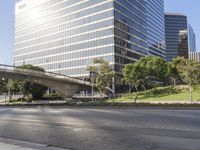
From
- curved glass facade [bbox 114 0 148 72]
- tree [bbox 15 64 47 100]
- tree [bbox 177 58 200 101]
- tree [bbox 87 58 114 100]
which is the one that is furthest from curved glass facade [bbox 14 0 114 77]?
tree [bbox 177 58 200 101]

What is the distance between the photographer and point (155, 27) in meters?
154

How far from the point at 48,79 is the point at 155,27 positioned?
83846mm

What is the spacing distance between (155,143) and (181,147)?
3.40 feet

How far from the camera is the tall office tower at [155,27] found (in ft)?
470

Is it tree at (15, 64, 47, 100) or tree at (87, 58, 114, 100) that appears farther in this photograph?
tree at (15, 64, 47, 100)

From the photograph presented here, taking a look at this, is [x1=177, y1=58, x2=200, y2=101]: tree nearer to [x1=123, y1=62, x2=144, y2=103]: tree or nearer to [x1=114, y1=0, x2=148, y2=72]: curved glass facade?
[x1=123, y1=62, x2=144, y2=103]: tree

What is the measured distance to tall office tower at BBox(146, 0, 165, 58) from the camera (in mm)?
143250

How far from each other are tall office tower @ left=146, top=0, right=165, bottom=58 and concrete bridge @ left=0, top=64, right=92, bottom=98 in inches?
2271

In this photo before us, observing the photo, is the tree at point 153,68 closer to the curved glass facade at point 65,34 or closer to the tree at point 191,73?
the curved glass facade at point 65,34

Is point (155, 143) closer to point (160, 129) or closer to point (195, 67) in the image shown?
point (160, 129)

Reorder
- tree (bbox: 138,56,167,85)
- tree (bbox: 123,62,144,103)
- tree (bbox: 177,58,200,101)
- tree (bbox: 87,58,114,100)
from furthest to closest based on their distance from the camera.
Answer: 1. tree (bbox: 138,56,167,85)
2. tree (bbox: 123,62,144,103)
3. tree (bbox: 87,58,114,100)
4. tree (bbox: 177,58,200,101)

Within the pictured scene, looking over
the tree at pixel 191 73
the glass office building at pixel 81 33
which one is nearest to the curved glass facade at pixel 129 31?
the glass office building at pixel 81 33

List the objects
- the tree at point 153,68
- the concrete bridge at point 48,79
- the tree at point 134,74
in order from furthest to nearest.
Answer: the tree at point 153,68 → the tree at point 134,74 → the concrete bridge at point 48,79

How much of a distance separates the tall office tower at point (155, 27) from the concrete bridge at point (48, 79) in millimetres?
57680
